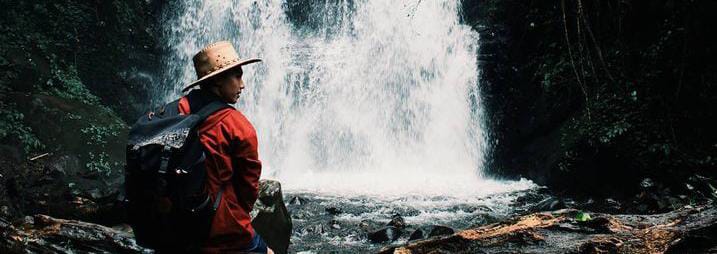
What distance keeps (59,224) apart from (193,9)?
1463 centimetres

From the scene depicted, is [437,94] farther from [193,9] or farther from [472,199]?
[193,9]

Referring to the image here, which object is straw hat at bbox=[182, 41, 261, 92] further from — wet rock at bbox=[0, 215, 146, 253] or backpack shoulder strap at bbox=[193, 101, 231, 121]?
wet rock at bbox=[0, 215, 146, 253]

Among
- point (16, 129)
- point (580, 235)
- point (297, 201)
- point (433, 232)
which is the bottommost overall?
point (297, 201)

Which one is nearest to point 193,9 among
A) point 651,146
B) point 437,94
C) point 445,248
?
point 437,94

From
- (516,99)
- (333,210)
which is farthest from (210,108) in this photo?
(516,99)

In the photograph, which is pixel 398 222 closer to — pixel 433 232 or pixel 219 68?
pixel 433 232

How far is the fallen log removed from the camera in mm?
2529

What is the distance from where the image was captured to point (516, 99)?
14461 millimetres

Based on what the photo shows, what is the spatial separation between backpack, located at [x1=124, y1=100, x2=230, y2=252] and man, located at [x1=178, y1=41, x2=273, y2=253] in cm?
4

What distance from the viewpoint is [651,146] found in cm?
838

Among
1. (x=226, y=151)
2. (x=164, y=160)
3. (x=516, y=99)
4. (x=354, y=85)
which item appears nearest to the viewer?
(x=164, y=160)

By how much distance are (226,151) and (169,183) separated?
0.82ft

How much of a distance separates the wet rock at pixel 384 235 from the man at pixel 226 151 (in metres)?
4.92

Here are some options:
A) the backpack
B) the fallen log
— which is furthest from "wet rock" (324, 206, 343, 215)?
the backpack
